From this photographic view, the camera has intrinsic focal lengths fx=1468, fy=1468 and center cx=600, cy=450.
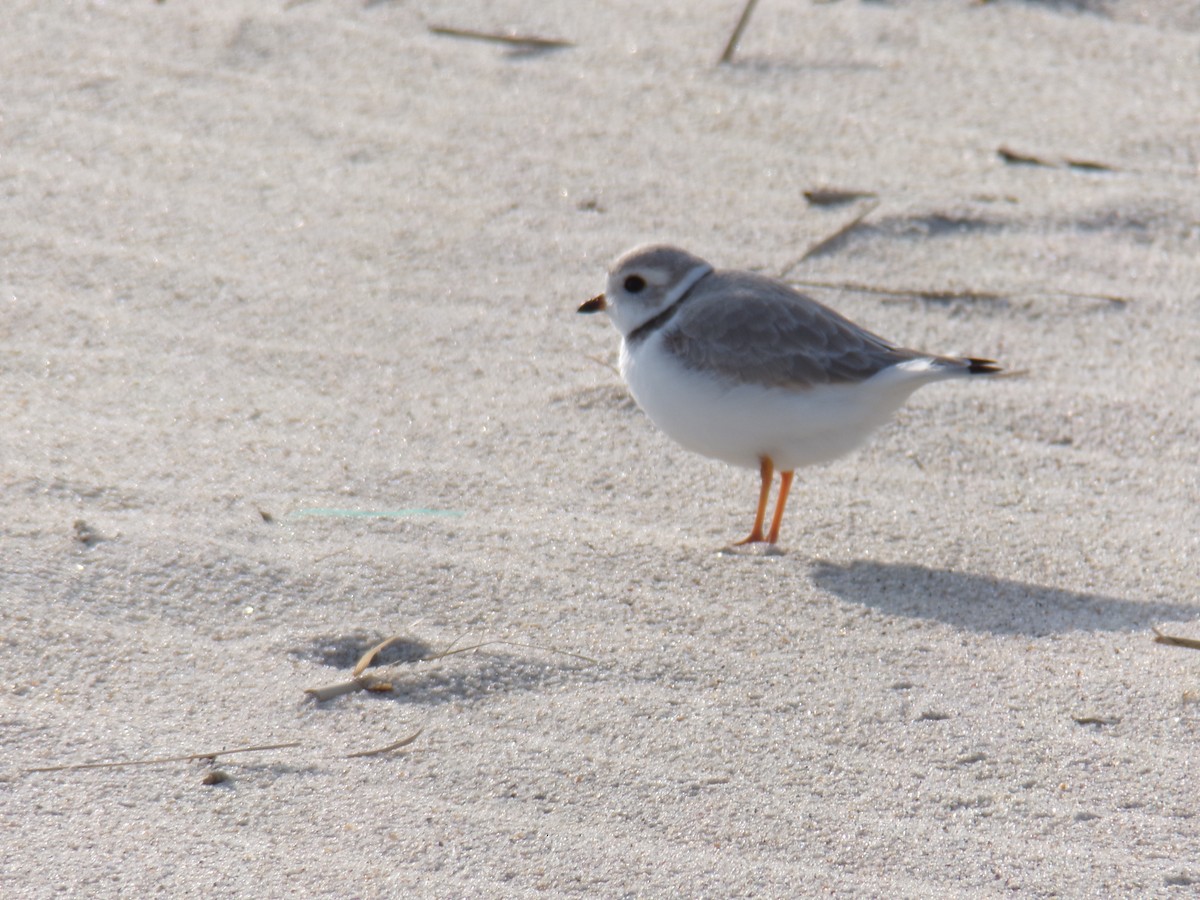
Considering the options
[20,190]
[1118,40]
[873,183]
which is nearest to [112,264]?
[20,190]

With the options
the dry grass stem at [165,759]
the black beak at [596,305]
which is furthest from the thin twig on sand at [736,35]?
the dry grass stem at [165,759]

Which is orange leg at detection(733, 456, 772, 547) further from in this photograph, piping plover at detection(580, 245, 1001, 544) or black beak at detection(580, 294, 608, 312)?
black beak at detection(580, 294, 608, 312)

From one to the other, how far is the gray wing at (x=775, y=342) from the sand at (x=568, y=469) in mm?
382

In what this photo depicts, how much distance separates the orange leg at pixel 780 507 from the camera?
3590mm

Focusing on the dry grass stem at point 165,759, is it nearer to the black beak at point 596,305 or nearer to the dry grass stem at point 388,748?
the dry grass stem at point 388,748

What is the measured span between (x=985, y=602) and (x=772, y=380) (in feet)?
2.47

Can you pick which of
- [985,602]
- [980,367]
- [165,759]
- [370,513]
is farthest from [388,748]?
[980,367]

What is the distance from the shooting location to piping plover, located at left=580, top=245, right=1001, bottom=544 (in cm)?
359

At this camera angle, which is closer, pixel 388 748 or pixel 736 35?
pixel 388 748

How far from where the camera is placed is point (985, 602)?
3318 millimetres

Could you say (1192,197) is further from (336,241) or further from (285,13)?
(285,13)

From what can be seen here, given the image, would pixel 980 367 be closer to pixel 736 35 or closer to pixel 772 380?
pixel 772 380

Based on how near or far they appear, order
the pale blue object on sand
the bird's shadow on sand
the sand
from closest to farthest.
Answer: the sand → the bird's shadow on sand → the pale blue object on sand

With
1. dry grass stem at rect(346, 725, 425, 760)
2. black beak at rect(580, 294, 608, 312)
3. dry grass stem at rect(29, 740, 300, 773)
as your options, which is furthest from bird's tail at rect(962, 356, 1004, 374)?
dry grass stem at rect(29, 740, 300, 773)
